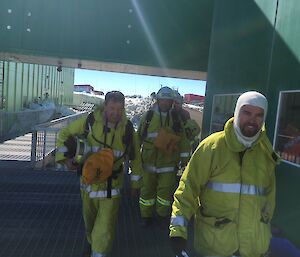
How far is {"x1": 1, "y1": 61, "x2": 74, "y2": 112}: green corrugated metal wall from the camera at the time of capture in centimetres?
1816

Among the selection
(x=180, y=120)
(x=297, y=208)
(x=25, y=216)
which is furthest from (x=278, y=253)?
(x=25, y=216)

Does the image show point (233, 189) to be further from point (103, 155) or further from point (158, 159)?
point (158, 159)

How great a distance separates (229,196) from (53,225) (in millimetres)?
3444

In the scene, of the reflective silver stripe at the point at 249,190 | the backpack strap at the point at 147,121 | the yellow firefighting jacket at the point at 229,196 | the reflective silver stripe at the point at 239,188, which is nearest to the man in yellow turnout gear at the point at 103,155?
the backpack strap at the point at 147,121

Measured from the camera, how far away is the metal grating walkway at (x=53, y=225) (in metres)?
4.45

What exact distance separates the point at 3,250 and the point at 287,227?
3.47 metres

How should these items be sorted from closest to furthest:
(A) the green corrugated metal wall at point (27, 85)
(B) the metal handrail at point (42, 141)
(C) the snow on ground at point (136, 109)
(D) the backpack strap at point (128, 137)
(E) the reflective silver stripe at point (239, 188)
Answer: (E) the reflective silver stripe at point (239, 188) → (D) the backpack strap at point (128, 137) → (B) the metal handrail at point (42, 141) → (C) the snow on ground at point (136, 109) → (A) the green corrugated metal wall at point (27, 85)

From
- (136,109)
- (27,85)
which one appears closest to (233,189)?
(27,85)

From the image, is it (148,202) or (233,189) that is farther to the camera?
(148,202)

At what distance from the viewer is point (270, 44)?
17.2ft

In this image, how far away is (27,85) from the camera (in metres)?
21.8

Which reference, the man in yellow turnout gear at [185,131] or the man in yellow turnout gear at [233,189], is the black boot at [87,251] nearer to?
the man in yellow turnout gear at [185,131]

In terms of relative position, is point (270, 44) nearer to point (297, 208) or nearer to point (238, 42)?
point (238, 42)

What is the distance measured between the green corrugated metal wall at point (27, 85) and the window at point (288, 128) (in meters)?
15.2
